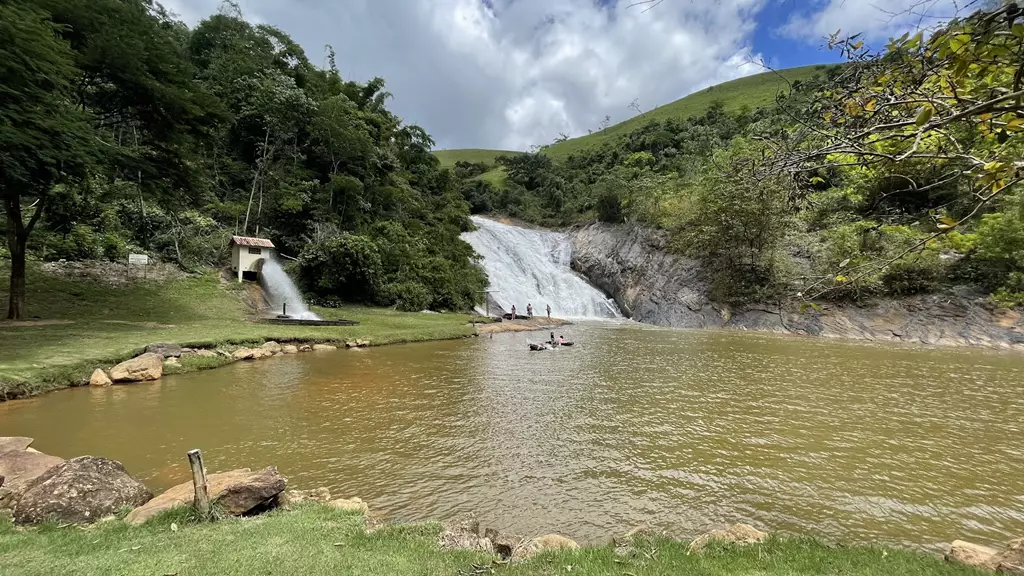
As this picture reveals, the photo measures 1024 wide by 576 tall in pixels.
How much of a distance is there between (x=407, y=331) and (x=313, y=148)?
22.3 m

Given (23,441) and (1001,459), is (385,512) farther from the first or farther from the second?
(1001,459)

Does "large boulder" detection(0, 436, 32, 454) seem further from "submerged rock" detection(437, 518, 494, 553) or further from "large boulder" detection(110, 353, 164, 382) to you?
"submerged rock" detection(437, 518, 494, 553)

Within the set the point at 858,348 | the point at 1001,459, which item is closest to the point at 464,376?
the point at 1001,459

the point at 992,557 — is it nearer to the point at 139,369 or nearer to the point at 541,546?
the point at 541,546

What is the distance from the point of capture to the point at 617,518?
563cm

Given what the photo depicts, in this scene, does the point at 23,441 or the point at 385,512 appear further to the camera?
the point at 23,441

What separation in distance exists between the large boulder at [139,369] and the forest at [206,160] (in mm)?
5862

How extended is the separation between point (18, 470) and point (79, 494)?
67.0 inches

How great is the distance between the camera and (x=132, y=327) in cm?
1593

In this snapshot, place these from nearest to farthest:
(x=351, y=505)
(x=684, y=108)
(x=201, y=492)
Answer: (x=201, y=492) → (x=351, y=505) → (x=684, y=108)

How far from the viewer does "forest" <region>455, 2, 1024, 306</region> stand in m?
2.79

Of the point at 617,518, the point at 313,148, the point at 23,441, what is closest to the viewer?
the point at 617,518

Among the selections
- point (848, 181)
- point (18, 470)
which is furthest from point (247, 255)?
point (848, 181)

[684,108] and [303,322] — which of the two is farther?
[684,108]
